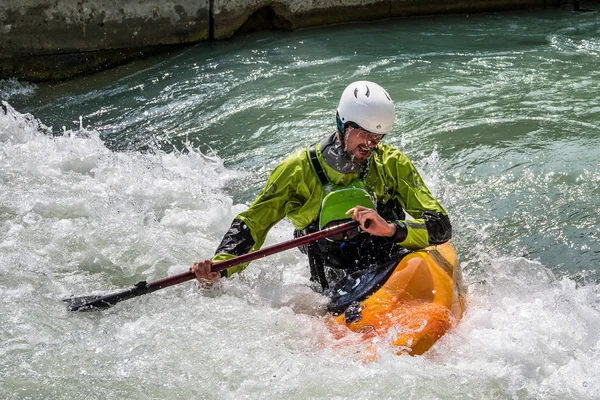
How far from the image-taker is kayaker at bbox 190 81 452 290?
404 centimetres

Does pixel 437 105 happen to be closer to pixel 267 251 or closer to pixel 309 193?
pixel 309 193

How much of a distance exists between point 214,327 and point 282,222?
5.92 ft

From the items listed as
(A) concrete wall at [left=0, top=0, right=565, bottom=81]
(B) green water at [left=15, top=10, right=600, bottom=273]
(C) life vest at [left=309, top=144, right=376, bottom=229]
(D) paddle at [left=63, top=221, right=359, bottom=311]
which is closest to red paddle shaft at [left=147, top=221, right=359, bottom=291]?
(D) paddle at [left=63, top=221, right=359, bottom=311]

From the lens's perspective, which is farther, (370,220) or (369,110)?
(369,110)

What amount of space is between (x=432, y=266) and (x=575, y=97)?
13.5 feet

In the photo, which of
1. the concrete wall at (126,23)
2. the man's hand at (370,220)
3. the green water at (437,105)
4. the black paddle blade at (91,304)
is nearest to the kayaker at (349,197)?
the man's hand at (370,220)

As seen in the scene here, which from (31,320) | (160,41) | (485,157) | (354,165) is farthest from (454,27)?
(31,320)

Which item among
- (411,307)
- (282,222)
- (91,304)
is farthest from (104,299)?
(282,222)

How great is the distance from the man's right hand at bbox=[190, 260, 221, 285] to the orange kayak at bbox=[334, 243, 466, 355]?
0.68m

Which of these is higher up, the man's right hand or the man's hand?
the man's hand

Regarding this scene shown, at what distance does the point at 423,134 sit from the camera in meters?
7.06

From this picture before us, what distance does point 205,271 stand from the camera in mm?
4109

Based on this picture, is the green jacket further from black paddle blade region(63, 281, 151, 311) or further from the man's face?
black paddle blade region(63, 281, 151, 311)

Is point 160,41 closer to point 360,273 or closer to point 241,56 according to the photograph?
point 241,56
